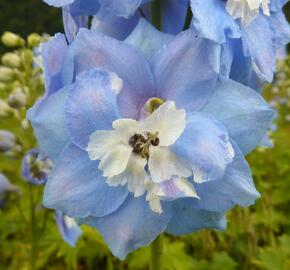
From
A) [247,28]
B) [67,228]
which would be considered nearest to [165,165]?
[247,28]

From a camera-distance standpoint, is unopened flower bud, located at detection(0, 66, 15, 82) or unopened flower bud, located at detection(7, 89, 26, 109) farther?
unopened flower bud, located at detection(0, 66, 15, 82)

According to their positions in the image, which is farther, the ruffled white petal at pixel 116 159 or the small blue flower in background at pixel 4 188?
the small blue flower in background at pixel 4 188

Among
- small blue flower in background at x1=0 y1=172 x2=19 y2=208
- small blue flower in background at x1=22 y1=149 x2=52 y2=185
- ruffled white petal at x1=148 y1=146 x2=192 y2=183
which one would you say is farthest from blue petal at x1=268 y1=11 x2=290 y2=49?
small blue flower in background at x1=0 y1=172 x2=19 y2=208

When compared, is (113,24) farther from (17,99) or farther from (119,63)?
(17,99)

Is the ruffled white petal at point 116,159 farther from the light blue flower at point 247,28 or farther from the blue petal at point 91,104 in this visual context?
the light blue flower at point 247,28

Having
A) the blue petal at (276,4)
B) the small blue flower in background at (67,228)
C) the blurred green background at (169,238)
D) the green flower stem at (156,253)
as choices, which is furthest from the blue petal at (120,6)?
the blurred green background at (169,238)

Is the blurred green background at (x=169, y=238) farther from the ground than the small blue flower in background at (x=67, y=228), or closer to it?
closer to it

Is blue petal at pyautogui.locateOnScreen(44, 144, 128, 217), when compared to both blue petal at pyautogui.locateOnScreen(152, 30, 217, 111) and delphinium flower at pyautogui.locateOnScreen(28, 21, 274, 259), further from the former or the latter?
blue petal at pyautogui.locateOnScreen(152, 30, 217, 111)
